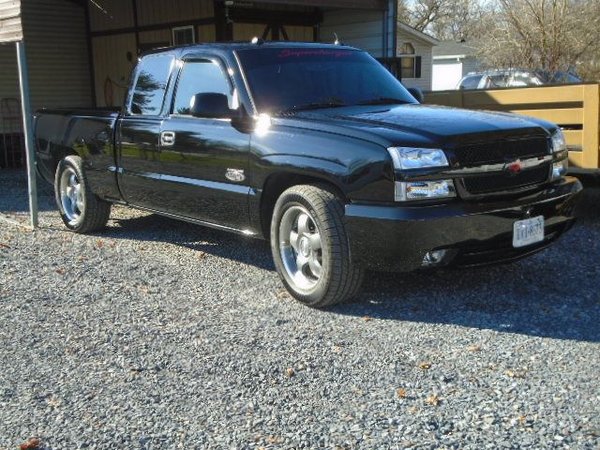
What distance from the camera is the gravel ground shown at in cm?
322

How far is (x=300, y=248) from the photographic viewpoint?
5027 millimetres

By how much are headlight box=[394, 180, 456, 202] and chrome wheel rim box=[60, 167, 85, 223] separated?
14.7 ft

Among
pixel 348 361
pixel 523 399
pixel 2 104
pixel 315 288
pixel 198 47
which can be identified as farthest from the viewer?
pixel 2 104

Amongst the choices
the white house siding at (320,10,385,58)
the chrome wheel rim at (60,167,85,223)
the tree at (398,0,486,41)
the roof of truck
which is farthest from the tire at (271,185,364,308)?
the tree at (398,0,486,41)

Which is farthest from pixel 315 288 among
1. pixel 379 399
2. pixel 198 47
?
pixel 198 47

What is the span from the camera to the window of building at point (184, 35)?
13.7 meters

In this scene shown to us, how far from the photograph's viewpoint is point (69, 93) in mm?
16797

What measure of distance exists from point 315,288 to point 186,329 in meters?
0.91

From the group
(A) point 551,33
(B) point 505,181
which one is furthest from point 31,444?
(A) point 551,33

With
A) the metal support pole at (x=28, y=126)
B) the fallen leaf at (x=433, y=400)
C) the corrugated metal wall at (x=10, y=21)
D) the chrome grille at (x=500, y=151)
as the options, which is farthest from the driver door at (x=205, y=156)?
the corrugated metal wall at (x=10, y=21)

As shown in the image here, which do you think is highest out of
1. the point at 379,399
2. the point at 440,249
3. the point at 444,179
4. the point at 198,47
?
the point at 198,47

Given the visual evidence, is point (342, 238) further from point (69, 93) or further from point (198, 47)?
point (69, 93)

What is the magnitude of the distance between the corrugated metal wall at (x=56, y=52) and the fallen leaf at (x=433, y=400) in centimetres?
1479

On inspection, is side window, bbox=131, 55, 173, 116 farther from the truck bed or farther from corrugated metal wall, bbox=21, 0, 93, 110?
corrugated metal wall, bbox=21, 0, 93, 110
